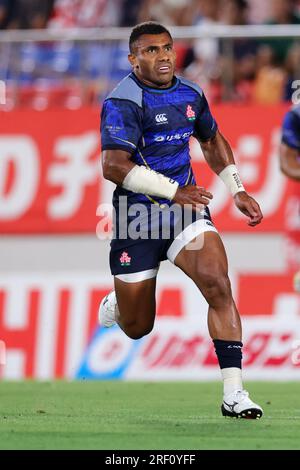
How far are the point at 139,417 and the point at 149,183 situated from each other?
1.75 metres

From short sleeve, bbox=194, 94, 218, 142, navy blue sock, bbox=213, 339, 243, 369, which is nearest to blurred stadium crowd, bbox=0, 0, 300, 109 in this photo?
short sleeve, bbox=194, 94, 218, 142

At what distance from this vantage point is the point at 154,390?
38.9ft

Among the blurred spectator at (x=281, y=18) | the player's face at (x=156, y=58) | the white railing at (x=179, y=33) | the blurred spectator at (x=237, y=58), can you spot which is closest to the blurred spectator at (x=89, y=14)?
the white railing at (x=179, y=33)

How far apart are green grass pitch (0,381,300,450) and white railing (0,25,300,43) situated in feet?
15.9

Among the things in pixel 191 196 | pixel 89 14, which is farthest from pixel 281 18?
pixel 191 196

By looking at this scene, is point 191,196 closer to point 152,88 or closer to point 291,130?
point 152,88

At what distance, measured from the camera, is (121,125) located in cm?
870

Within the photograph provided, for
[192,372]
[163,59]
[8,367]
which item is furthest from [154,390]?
[163,59]

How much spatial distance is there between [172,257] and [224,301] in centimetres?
60

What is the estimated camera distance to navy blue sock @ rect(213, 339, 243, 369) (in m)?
8.47

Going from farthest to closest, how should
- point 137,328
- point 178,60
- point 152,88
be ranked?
point 178,60 → point 137,328 → point 152,88

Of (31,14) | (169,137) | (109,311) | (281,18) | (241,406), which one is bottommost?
(241,406)
